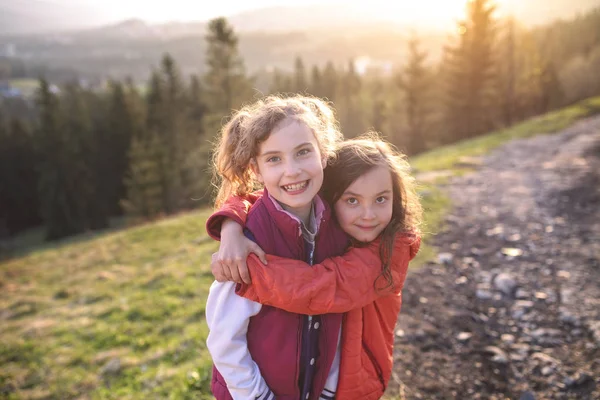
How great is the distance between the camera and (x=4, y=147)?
1538 inches

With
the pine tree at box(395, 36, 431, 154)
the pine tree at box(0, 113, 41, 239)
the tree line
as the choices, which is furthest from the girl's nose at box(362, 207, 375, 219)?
the pine tree at box(0, 113, 41, 239)

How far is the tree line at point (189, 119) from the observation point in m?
24.8

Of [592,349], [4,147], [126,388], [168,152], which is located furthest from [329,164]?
[4,147]

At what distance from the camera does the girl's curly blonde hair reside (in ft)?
6.89

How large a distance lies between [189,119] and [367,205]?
35237mm

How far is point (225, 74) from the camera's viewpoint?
21.8 m

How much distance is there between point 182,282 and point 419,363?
4533mm

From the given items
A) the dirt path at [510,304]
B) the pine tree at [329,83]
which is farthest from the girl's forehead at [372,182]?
the pine tree at [329,83]

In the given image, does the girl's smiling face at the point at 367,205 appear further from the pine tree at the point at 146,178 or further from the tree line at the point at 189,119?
the pine tree at the point at 146,178

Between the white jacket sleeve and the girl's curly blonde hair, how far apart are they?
2.29 feet

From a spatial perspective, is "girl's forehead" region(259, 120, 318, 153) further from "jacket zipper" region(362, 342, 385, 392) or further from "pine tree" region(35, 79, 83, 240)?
"pine tree" region(35, 79, 83, 240)

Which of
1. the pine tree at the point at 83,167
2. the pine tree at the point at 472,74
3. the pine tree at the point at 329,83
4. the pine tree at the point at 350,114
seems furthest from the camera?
the pine tree at the point at 329,83

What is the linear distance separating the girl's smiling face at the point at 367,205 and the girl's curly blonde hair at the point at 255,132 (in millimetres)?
275

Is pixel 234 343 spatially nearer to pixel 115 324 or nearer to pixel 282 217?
pixel 282 217
